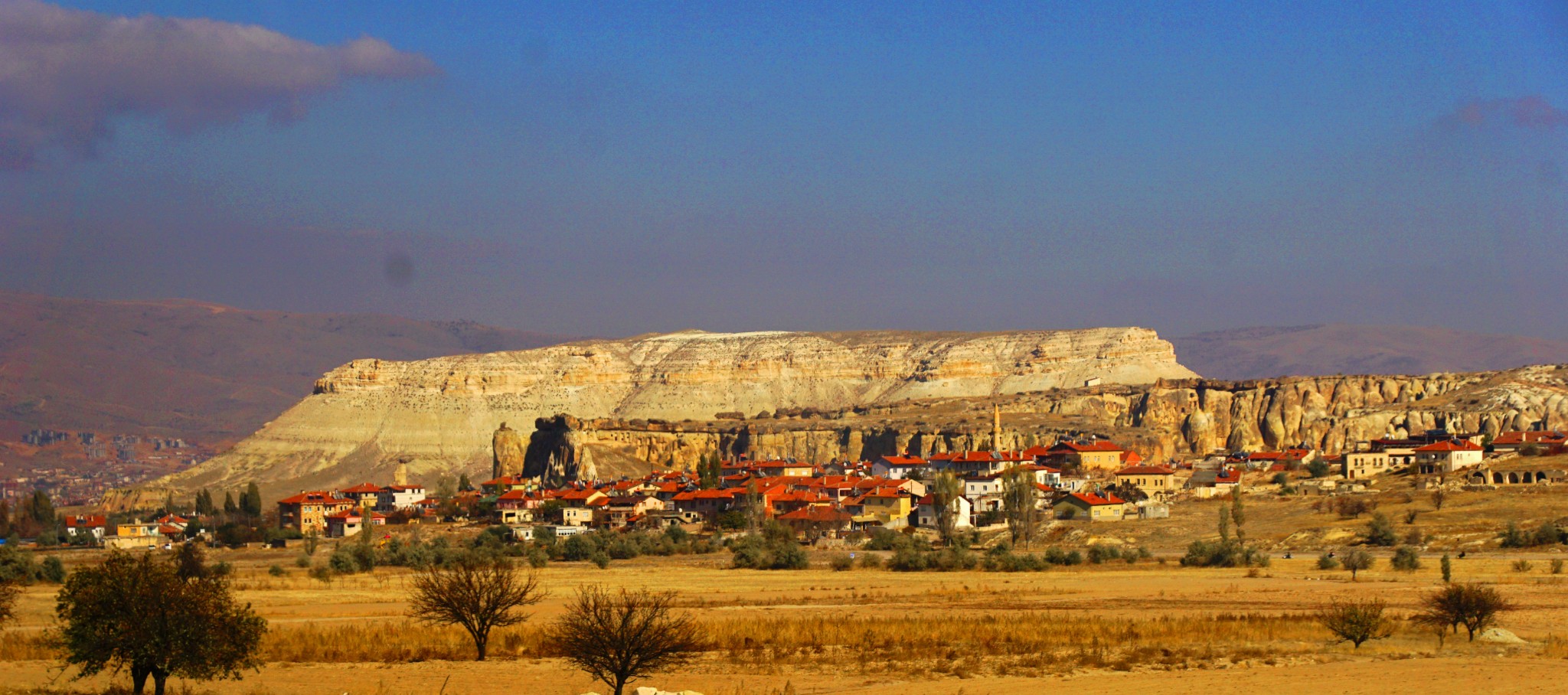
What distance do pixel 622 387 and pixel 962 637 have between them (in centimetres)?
15910

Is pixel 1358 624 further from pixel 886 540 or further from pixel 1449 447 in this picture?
pixel 1449 447

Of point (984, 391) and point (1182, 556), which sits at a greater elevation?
point (984, 391)

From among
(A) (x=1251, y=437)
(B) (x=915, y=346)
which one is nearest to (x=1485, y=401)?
(A) (x=1251, y=437)

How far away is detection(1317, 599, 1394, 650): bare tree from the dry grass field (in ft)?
1.37

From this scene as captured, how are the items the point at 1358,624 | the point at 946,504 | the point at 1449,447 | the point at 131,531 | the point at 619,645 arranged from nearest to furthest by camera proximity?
the point at 619,645 → the point at 1358,624 → the point at 946,504 → the point at 1449,447 → the point at 131,531

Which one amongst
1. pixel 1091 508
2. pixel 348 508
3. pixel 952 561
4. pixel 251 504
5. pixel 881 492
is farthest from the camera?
pixel 251 504

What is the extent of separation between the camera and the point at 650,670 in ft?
90.1

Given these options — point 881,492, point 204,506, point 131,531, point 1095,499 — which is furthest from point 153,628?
point 204,506

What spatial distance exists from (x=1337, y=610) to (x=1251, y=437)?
98938 millimetres

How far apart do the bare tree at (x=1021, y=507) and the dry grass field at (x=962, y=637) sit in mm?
11438

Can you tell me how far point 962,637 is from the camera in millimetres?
35406

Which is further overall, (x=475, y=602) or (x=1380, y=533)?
(x=1380, y=533)

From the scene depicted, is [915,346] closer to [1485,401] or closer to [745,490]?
[1485,401]

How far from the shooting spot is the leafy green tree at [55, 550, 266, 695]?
27500 millimetres
